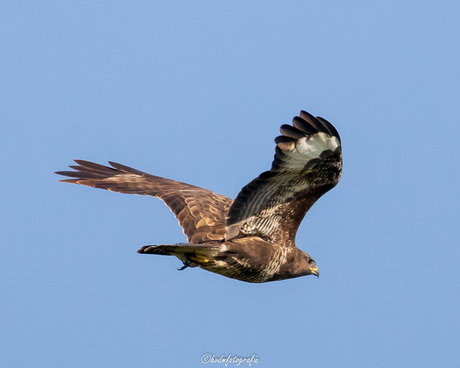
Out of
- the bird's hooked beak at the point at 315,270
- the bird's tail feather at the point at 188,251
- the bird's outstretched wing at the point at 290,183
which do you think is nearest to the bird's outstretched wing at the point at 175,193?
the bird's tail feather at the point at 188,251

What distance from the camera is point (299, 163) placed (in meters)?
Answer: 8.50

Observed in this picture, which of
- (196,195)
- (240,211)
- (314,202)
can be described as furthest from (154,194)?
(314,202)

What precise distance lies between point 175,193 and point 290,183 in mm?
2296

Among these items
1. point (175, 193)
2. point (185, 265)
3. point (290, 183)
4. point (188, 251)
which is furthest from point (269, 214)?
point (175, 193)

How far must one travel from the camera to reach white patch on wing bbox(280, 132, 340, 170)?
8.27 m

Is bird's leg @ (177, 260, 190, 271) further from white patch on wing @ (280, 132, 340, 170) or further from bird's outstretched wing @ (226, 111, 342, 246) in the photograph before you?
white patch on wing @ (280, 132, 340, 170)

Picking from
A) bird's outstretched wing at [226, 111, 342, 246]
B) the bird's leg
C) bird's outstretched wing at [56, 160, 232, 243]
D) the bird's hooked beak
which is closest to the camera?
bird's outstretched wing at [226, 111, 342, 246]

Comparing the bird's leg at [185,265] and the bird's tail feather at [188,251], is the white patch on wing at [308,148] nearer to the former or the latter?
the bird's tail feather at [188,251]

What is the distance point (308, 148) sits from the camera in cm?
833

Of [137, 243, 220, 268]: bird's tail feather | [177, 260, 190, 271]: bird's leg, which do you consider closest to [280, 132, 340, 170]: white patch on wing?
[137, 243, 220, 268]: bird's tail feather

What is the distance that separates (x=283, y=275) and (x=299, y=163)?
5.88 feet

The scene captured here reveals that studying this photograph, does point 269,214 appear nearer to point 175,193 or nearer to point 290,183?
point 290,183

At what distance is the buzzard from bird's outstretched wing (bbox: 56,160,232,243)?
15 mm

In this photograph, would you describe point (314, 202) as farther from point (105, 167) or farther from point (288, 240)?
point (105, 167)
